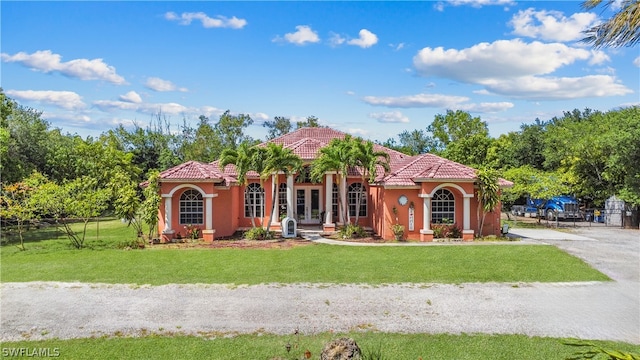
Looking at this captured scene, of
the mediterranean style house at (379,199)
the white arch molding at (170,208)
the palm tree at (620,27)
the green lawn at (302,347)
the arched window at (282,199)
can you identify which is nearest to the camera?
the palm tree at (620,27)

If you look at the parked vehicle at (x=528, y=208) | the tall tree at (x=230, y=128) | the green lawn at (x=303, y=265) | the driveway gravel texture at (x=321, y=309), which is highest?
the tall tree at (x=230, y=128)

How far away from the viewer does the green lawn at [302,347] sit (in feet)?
27.9

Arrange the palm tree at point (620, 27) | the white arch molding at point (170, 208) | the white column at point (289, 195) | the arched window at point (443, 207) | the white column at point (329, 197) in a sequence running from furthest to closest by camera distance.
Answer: the white column at point (329, 197) → the white column at point (289, 195) → the arched window at point (443, 207) → the white arch molding at point (170, 208) → the palm tree at point (620, 27)

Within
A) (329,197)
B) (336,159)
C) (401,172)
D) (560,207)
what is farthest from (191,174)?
(560,207)

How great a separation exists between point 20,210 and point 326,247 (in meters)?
14.1

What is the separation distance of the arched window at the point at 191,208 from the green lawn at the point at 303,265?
3.12 m

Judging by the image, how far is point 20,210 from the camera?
63.9 feet

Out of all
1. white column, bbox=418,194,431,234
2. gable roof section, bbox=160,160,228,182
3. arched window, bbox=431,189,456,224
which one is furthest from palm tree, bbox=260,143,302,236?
arched window, bbox=431,189,456,224

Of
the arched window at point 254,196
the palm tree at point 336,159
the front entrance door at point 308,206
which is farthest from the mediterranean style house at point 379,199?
the palm tree at point 336,159

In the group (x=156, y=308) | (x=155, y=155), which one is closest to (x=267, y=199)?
(x=156, y=308)

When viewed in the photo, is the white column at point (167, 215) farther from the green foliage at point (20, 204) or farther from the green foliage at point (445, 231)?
the green foliage at point (445, 231)

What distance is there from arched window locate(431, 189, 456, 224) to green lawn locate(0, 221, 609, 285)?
130 inches

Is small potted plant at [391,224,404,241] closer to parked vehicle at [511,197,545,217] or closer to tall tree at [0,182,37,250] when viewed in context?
tall tree at [0,182,37,250]

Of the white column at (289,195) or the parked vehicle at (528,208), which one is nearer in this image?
the white column at (289,195)
